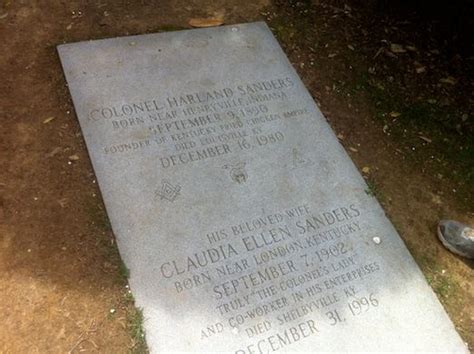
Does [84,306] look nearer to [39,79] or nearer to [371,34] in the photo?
[39,79]

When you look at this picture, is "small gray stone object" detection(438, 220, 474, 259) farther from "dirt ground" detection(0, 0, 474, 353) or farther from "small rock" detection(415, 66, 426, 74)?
"small rock" detection(415, 66, 426, 74)

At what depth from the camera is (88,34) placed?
308cm

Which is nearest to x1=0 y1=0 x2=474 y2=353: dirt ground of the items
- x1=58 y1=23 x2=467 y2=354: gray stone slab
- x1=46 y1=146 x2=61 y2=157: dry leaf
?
x1=46 y1=146 x2=61 y2=157: dry leaf

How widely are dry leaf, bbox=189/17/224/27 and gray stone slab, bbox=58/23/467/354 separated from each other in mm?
267

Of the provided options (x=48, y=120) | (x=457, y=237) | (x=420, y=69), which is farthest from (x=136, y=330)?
(x=420, y=69)

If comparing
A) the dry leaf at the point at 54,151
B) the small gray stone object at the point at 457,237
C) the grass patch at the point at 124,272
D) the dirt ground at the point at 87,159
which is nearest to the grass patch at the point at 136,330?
the dirt ground at the point at 87,159

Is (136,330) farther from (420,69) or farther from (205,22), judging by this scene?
(420,69)

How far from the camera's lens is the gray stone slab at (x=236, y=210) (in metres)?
2.20

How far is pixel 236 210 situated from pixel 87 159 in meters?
0.82

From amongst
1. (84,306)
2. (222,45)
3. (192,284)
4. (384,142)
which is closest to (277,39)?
(222,45)

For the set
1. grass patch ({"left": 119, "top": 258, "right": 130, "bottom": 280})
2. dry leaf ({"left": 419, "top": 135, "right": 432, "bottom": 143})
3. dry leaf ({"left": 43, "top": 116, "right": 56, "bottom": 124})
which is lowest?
grass patch ({"left": 119, "top": 258, "right": 130, "bottom": 280})

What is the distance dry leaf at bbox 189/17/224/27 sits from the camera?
330 centimetres

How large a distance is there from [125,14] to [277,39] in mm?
1026

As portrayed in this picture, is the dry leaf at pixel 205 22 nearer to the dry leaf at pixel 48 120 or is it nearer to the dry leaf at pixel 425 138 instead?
the dry leaf at pixel 48 120
